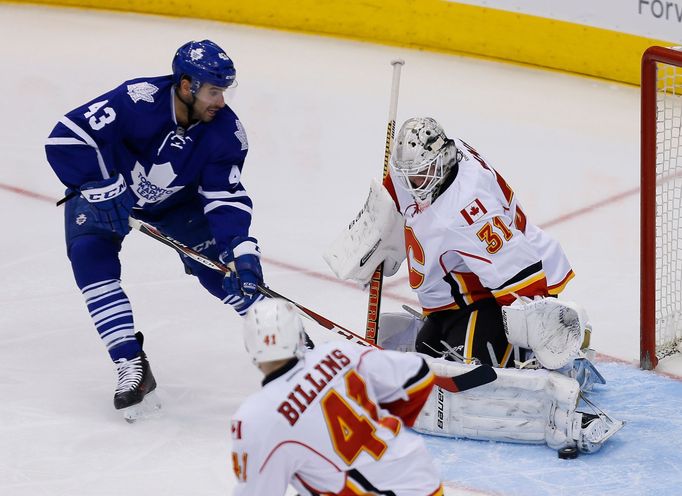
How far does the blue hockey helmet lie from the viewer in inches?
136

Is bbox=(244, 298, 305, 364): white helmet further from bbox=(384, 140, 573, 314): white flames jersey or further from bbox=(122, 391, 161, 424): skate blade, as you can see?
bbox=(122, 391, 161, 424): skate blade

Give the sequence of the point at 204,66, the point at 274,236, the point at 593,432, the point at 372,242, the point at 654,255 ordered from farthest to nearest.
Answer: the point at 274,236
the point at 654,255
the point at 372,242
the point at 204,66
the point at 593,432

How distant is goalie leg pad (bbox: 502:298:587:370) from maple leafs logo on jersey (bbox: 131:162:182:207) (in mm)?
1041

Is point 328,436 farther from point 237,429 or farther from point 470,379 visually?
point 470,379

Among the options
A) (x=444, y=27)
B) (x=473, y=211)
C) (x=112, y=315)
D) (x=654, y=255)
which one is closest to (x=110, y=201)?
(x=112, y=315)

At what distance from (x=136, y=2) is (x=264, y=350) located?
211 inches

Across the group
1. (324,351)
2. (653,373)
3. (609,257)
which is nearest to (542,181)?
(609,257)

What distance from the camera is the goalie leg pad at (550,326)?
3383 mm

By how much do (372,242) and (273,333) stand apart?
61.7 inches

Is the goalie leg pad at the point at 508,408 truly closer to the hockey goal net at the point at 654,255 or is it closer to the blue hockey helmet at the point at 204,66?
the hockey goal net at the point at 654,255

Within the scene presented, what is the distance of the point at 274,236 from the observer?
5.05m

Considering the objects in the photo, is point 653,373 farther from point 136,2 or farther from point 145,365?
point 136,2

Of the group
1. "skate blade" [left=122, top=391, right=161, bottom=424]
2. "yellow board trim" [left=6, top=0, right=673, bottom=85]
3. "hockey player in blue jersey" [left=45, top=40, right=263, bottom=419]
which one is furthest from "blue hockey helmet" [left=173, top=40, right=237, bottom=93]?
"yellow board trim" [left=6, top=0, right=673, bottom=85]

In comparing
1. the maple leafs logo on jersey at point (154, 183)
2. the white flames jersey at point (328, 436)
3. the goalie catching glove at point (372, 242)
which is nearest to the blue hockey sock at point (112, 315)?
the maple leafs logo on jersey at point (154, 183)
